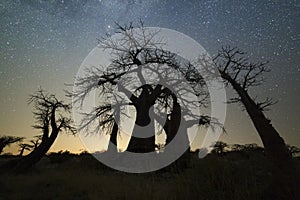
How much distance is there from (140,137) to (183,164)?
2945 millimetres

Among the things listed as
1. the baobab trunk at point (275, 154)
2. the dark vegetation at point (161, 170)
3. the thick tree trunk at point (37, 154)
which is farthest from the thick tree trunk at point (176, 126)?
the baobab trunk at point (275, 154)

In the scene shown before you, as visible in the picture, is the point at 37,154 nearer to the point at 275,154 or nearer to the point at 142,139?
the point at 142,139

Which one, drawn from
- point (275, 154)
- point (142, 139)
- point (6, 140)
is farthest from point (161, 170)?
point (6, 140)

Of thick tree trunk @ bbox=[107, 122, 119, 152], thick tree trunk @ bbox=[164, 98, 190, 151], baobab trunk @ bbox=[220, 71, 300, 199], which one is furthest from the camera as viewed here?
thick tree trunk @ bbox=[107, 122, 119, 152]

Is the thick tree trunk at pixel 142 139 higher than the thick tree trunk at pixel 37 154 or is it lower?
higher

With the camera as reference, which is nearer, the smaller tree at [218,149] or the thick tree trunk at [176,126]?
the smaller tree at [218,149]

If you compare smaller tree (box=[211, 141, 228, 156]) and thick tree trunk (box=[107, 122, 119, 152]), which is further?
thick tree trunk (box=[107, 122, 119, 152])

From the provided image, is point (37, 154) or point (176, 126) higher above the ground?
point (176, 126)

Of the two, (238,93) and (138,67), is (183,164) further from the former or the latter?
(238,93)

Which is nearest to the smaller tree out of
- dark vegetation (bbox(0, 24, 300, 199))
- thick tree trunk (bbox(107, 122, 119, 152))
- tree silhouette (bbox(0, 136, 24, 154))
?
dark vegetation (bbox(0, 24, 300, 199))

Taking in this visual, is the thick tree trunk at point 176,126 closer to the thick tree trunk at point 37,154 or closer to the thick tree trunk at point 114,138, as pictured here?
the thick tree trunk at point 114,138

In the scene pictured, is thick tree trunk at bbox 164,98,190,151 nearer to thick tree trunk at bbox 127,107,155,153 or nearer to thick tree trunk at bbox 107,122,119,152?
thick tree trunk at bbox 127,107,155,153

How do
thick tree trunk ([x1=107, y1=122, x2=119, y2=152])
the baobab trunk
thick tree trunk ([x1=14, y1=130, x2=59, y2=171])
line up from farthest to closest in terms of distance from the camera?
1. thick tree trunk ([x1=107, y1=122, x2=119, y2=152])
2. thick tree trunk ([x1=14, y1=130, x2=59, y2=171])
3. the baobab trunk

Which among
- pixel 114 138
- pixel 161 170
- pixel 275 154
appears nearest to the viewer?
pixel 275 154
